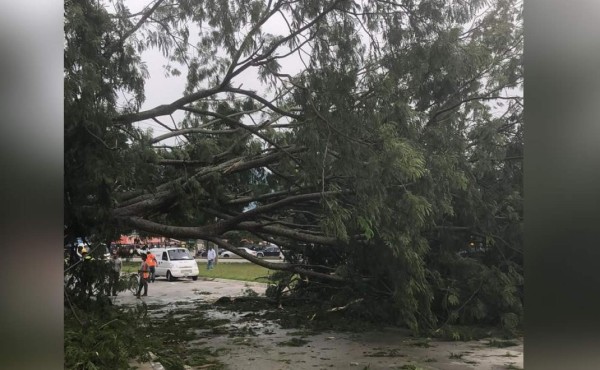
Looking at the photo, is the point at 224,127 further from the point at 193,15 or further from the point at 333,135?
the point at 333,135

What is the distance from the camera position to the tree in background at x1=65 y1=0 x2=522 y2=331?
4.97 metres

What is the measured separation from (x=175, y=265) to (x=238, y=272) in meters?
1.71

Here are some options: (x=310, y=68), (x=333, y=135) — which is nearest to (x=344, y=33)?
(x=310, y=68)

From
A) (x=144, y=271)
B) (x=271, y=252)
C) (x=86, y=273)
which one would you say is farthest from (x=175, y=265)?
(x=86, y=273)

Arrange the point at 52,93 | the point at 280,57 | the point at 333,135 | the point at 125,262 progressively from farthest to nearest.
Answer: the point at 125,262 < the point at 280,57 < the point at 333,135 < the point at 52,93

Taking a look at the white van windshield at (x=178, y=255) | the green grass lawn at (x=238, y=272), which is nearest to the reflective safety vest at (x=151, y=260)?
the white van windshield at (x=178, y=255)

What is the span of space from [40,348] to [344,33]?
401 centimetres

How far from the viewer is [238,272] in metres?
13.0

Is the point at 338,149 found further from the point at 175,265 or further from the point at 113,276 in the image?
the point at 175,265

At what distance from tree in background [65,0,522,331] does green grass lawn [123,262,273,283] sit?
1897 mm

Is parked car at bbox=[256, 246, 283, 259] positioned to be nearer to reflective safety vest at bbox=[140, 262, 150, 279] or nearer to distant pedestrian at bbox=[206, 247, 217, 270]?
distant pedestrian at bbox=[206, 247, 217, 270]

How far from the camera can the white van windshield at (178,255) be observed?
1132cm

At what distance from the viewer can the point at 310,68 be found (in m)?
5.19

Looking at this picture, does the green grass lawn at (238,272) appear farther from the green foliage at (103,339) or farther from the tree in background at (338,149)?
the green foliage at (103,339)
